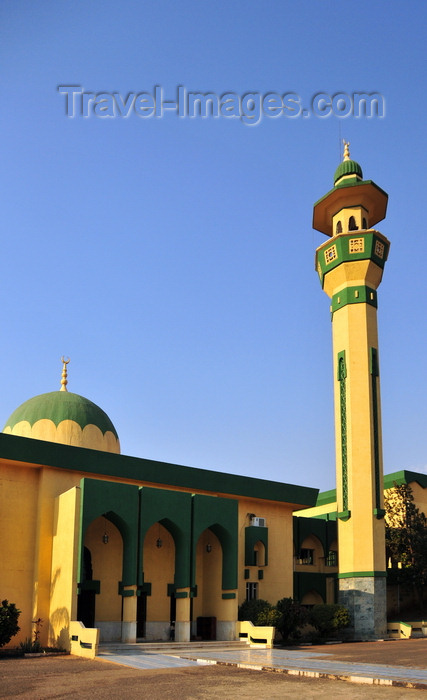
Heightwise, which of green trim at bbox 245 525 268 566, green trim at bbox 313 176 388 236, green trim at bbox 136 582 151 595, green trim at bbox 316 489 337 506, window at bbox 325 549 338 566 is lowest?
green trim at bbox 136 582 151 595

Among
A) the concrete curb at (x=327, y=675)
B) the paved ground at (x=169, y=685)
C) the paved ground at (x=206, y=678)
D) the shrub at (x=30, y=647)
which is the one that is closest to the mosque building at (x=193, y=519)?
the shrub at (x=30, y=647)

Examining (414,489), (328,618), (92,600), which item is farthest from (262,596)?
(414,489)

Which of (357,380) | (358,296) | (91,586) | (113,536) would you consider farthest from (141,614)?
(358,296)

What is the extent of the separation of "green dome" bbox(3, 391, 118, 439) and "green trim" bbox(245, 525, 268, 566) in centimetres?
807

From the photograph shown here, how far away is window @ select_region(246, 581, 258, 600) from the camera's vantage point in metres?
32.5

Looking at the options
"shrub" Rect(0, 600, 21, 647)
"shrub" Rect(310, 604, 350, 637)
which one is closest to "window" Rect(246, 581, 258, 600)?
"shrub" Rect(310, 604, 350, 637)

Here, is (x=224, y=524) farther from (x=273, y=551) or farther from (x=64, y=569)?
(x=64, y=569)

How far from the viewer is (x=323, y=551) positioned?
124ft

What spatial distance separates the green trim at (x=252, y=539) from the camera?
105 ft

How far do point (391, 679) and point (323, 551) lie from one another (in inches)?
910

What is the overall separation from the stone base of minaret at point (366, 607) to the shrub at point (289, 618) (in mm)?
3804

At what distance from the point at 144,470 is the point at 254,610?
7.63 m

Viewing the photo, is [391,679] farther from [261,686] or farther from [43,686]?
→ [43,686]

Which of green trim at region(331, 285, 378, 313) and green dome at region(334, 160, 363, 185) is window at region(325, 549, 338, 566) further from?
green dome at region(334, 160, 363, 185)
